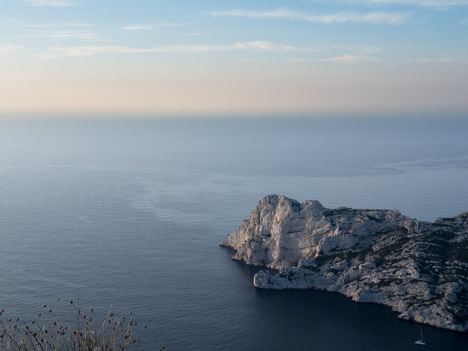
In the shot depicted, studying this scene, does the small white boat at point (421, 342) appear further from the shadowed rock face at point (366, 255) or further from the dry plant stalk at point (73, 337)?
the dry plant stalk at point (73, 337)

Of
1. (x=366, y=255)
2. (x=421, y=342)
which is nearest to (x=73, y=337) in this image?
(x=421, y=342)

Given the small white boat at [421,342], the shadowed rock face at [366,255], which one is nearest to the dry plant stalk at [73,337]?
the shadowed rock face at [366,255]

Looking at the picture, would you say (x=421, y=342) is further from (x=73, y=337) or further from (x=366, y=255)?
(x=73, y=337)

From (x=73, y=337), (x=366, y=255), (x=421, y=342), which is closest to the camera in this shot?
(x=73, y=337)

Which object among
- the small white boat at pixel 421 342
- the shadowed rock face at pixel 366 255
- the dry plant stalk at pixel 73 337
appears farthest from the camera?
the shadowed rock face at pixel 366 255

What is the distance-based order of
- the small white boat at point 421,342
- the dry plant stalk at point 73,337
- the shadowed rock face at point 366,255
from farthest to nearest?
the shadowed rock face at point 366,255
the small white boat at point 421,342
the dry plant stalk at point 73,337

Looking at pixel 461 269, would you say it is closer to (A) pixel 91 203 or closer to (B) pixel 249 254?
(B) pixel 249 254

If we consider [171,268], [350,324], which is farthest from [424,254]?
[171,268]

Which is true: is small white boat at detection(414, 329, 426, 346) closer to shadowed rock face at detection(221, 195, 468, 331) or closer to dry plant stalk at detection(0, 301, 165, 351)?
shadowed rock face at detection(221, 195, 468, 331)
